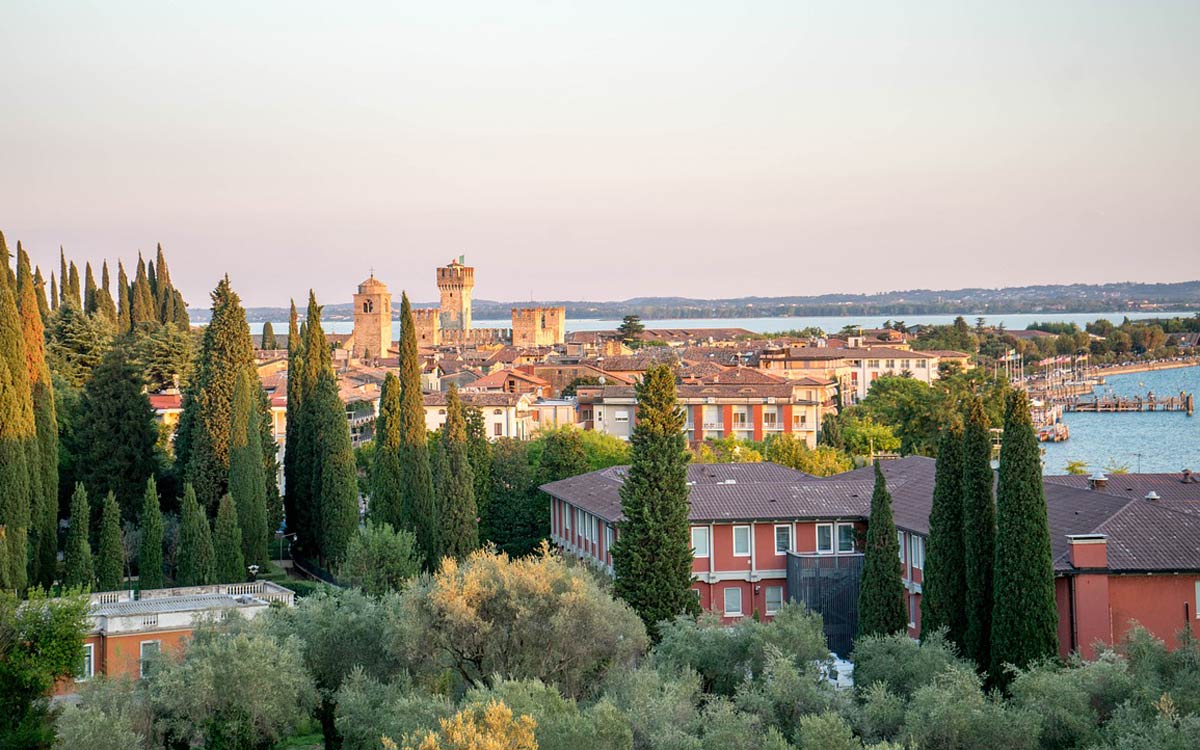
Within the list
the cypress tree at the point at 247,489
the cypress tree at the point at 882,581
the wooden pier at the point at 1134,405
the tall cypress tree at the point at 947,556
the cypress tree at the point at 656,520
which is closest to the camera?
the tall cypress tree at the point at 947,556

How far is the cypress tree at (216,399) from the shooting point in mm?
40750

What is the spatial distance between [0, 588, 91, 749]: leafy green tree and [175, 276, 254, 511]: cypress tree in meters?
15.8

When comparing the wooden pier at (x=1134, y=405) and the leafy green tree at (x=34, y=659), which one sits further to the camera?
the wooden pier at (x=1134, y=405)

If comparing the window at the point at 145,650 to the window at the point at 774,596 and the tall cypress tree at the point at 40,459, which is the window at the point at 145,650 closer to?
the tall cypress tree at the point at 40,459

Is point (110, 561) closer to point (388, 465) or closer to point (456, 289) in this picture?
point (388, 465)

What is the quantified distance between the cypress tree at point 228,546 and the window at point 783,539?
13.6m

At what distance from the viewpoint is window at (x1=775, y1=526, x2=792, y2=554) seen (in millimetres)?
32438

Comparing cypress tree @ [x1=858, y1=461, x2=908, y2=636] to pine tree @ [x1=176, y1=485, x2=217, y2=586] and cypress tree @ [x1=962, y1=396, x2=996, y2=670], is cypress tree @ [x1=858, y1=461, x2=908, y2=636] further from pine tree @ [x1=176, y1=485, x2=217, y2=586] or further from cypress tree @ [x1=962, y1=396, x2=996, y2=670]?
pine tree @ [x1=176, y1=485, x2=217, y2=586]

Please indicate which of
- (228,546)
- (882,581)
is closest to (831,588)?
(882,581)

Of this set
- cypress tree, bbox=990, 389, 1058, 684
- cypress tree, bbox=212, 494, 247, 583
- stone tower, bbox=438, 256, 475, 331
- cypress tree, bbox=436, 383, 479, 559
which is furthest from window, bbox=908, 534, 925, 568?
stone tower, bbox=438, 256, 475, 331

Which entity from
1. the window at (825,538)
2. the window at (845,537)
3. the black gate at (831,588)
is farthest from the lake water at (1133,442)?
the black gate at (831,588)

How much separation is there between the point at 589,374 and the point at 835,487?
63.2m

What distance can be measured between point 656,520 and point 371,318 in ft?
413

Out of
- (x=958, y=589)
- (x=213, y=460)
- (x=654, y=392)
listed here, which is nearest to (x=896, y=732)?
(x=958, y=589)
